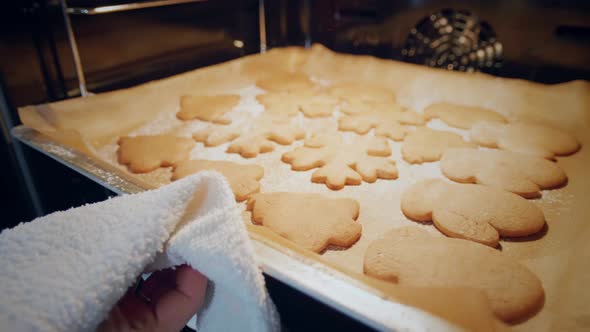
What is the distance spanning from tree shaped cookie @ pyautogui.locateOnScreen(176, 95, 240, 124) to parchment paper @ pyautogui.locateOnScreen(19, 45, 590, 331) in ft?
0.10

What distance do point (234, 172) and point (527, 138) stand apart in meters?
0.88

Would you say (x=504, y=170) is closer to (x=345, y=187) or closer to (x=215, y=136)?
(x=345, y=187)

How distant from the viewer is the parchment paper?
24.9 inches

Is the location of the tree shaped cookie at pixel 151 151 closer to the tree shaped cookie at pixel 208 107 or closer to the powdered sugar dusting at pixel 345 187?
the powdered sugar dusting at pixel 345 187

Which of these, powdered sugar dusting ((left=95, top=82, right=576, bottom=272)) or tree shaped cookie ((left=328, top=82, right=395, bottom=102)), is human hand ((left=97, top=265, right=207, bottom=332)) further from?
tree shaped cookie ((left=328, top=82, right=395, bottom=102))

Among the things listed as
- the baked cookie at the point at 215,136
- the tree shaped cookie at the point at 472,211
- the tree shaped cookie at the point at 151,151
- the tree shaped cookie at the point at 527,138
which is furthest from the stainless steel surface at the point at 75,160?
the tree shaped cookie at the point at 527,138

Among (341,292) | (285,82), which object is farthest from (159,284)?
(285,82)

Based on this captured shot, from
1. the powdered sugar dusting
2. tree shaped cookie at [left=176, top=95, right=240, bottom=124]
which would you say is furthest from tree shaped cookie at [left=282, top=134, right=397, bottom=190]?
tree shaped cookie at [left=176, top=95, right=240, bottom=124]

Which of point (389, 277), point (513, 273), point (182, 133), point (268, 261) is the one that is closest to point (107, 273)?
point (268, 261)

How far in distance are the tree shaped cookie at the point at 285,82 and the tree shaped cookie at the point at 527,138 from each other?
701 millimetres

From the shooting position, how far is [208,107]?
1431 mm

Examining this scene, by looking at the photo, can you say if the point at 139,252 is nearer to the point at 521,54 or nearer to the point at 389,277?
the point at 389,277

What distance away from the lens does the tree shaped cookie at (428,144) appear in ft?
3.66

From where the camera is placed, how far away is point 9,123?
3.47ft
